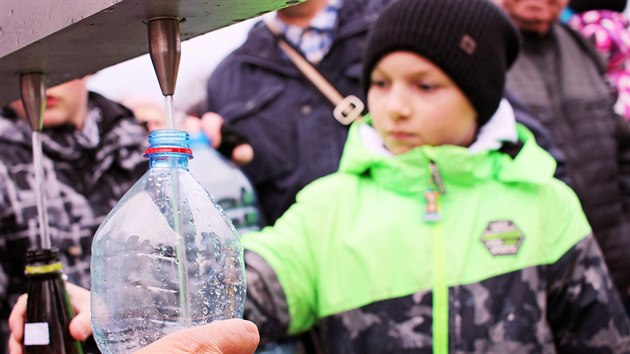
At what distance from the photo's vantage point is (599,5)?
3.19 meters

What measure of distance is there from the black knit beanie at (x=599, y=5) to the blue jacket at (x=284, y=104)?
3.14 ft

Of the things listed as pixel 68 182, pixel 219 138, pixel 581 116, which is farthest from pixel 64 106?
pixel 581 116

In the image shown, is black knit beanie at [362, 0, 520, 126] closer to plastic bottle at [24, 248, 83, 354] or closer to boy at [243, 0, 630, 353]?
boy at [243, 0, 630, 353]

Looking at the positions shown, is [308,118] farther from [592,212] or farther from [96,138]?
[592,212]

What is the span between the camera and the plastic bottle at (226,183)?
232cm

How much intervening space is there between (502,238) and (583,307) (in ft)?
0.78

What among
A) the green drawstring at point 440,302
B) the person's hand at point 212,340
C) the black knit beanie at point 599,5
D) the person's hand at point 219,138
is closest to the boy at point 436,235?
the green drawstring at point 440,302

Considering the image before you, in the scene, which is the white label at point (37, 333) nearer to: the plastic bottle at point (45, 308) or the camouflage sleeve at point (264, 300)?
the plastic bottle at point (45, 308)

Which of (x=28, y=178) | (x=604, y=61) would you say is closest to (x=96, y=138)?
(x=28, y=178)

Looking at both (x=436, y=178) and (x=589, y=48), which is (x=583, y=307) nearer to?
(x=436, y=178)

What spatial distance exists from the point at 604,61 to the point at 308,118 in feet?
3.52

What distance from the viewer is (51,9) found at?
39.3 inches

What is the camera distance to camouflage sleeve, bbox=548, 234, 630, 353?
6.34ft

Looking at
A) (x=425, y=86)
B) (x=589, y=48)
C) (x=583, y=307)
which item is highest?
(x=589, y=48)
